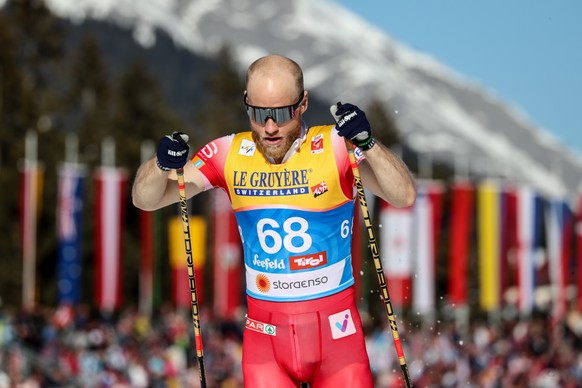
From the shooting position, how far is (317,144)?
6023mm

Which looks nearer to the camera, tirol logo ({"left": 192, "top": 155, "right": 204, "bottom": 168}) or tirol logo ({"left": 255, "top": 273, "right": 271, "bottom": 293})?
tirol logo ({"left": 255, "top": 273, "right": 271, "bottom": 293})

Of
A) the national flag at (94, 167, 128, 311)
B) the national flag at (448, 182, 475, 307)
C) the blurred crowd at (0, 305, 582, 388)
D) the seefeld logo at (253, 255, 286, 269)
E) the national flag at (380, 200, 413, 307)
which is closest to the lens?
the seefeld logo at (253, 255, 286, 269)

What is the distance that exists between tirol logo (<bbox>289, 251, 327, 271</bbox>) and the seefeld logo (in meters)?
0.05

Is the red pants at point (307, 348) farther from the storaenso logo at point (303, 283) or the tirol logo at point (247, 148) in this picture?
the tirol logo at point (247, 148)

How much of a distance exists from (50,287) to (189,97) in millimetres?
142569

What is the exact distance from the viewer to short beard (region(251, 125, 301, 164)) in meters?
5.90

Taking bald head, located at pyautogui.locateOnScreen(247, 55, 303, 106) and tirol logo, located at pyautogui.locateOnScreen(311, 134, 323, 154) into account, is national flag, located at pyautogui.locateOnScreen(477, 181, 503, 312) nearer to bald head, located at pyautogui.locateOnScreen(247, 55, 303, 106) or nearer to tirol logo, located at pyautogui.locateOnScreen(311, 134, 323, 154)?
tirol logo, located at pyautogui.locateOnScreen(311, 134, 323, 154)

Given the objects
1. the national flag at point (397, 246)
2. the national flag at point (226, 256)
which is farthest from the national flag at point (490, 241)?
the national flag at point (226, 256)

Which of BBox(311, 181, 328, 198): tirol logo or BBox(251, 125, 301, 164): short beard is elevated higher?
BBox(251, 125, 301, 164): short beard

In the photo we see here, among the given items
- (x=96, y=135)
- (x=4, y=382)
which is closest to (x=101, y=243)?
(x=4, y=382)

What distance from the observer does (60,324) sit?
2541cm

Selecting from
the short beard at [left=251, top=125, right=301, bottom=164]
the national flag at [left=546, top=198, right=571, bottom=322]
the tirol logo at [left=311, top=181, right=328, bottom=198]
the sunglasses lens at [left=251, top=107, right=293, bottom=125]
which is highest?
the sunglasses lens at [left=251, top=107, right=293, bottom=125]

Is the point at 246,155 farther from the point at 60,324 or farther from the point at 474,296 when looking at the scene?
the point at 474,296

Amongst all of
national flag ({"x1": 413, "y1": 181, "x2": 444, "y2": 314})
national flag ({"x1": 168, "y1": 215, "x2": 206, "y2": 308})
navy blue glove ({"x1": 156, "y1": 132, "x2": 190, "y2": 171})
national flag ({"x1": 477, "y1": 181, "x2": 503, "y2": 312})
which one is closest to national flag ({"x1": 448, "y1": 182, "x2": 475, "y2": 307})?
national flag ({"x1": 477, "y1": 181, "x2": 503, "y2": 312})
